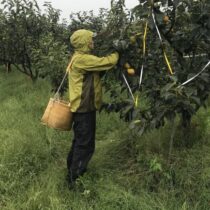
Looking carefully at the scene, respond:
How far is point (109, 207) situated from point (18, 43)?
21.8 ft

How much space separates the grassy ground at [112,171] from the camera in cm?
407

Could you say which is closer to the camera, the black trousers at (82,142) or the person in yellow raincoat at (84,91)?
the person in yellow raincoat at (84,91)

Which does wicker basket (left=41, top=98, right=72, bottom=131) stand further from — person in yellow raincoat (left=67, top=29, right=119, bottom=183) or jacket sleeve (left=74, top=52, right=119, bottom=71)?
jacket sleeve (left=74, top=52, right=119, bottom=71)

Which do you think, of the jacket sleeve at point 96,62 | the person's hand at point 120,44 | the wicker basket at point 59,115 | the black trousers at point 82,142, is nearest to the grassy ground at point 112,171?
the black trousers at point 82,142

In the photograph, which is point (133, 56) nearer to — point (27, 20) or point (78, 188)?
point (78, 188)

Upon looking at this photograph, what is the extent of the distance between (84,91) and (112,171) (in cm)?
97

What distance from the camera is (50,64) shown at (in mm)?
7020

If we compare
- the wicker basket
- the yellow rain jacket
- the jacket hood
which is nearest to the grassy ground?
the wicker basket

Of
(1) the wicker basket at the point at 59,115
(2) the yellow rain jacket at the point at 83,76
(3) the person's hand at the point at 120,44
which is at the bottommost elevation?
(1) the wicker basket at the point at 59,115

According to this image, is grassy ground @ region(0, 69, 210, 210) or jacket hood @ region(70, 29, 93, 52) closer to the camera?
grassy ground @ region(0, 69, 210, 210)

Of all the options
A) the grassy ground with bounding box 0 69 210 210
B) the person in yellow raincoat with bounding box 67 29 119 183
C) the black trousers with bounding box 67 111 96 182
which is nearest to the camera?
the grassy ground with bounding box 0 69 210 210

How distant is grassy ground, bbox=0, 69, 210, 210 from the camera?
4.07m

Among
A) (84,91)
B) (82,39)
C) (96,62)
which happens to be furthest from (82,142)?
(82,39)

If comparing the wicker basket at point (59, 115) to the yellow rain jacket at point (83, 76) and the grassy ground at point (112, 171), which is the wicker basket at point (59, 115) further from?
the grassy ground at point (112, 171)
